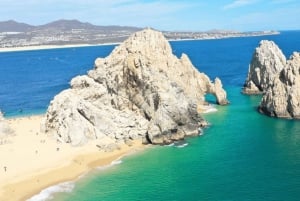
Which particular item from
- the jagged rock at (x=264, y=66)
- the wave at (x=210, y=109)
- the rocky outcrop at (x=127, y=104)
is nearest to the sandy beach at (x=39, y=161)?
the rocky outcrop at (x=127, y=104)

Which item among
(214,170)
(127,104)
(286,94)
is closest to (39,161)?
(127,104)

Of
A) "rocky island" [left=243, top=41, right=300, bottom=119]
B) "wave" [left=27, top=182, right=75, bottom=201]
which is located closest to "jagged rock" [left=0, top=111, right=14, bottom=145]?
"wave" [left=27, top=182, right=75, bottom=201]

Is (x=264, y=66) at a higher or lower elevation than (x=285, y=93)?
higher

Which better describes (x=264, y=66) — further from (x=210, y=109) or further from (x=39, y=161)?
(x=39, y=161)

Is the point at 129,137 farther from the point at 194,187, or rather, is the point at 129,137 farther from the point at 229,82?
the point at 229,82

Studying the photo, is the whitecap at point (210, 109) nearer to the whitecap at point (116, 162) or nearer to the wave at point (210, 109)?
the wave at point (210, 109)

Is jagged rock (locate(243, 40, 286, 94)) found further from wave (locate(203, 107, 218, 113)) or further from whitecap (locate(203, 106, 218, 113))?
wave (locate(203, 107, 218, 113))
